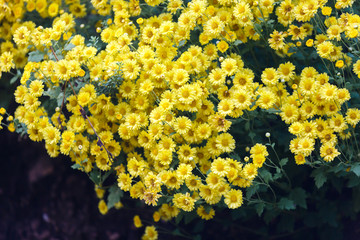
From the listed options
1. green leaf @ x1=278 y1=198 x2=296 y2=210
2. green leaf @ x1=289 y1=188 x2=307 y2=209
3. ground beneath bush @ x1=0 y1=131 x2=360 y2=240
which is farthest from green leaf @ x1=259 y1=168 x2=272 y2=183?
→ ground beneath bush @ x1=0 y1=131 x2=360 y2=240

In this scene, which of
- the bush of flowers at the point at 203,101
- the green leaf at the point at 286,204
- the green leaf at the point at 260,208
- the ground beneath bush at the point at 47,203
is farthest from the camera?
the ground beneath bush at the point at 47,203

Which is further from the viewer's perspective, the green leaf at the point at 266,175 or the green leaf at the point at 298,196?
the green leaf at the point at 298,196

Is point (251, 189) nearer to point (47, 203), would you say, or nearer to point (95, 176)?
Result: point (95, 176)

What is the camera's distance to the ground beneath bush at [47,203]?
3.91 m

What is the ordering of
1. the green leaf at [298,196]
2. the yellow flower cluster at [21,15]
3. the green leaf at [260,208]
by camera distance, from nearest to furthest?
1. the green leaf at [260,208]
2. the green leaf at [298,196]
3. the yellow flower cluster at [21,15]

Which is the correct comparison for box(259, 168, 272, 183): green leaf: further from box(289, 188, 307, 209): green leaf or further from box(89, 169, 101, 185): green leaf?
box(89, 169, 101, 185): green leaf

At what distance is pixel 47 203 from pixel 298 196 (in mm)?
2304

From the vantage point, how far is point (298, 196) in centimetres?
296

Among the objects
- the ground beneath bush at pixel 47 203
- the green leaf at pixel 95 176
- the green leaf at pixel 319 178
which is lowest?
the ground beneath bush at pixel 47 203

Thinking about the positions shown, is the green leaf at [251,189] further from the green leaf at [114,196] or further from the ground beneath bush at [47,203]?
the ground beneath bush at [47,203]

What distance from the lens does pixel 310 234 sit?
339 centimetres

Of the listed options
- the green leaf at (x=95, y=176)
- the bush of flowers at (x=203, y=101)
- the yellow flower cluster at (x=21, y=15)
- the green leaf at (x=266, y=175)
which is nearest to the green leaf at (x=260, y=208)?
the bush of flowers at (x=203, y=101)

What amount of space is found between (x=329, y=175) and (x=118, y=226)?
6.16ft

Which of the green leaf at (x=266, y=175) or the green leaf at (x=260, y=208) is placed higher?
the green leaf at (x=266, y=175)
